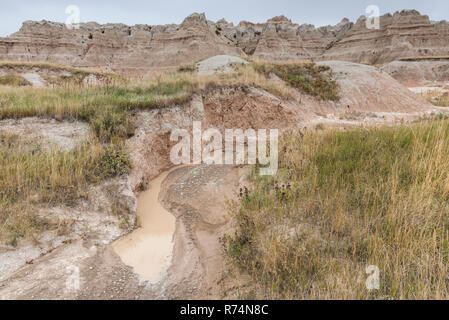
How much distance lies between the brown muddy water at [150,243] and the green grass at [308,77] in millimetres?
11782

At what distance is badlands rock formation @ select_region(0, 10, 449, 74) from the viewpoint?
1801 inches

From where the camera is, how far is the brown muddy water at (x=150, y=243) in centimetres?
329

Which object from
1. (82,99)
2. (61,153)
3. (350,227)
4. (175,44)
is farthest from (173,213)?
(175,44)

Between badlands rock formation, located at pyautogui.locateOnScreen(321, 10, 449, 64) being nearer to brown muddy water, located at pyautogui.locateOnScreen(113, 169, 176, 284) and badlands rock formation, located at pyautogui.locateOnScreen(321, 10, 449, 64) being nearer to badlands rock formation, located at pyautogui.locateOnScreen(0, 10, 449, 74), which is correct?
badlands rock formation, located at pyautogui.locateOnScreen(0, 10, 449, 74)

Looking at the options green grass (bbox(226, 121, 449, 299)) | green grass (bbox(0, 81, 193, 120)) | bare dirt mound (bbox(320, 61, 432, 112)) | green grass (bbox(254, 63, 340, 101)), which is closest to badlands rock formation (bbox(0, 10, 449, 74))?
green grass (bbox(254, 63, 340, 101))

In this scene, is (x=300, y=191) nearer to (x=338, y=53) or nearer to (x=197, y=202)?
(x=197, y=202)

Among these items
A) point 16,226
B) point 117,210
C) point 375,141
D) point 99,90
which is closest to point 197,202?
point 117,210

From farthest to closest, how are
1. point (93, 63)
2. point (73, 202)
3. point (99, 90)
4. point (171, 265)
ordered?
1. point (93, 63)
2. point (99, 90)
3. point (73, 202)
4. point (171, 265)

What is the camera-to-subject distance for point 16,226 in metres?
3.44

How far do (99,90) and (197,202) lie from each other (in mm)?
7140

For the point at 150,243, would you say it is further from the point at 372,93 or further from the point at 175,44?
the point at 175,44

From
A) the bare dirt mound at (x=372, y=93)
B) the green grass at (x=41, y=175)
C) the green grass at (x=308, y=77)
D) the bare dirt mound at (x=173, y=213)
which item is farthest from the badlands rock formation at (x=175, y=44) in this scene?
the green grass at (x=41, y=175)

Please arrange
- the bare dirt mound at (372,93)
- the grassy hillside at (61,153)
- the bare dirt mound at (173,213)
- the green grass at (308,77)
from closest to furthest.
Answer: the bare dirt mound at (173,213), the grassy hillside at (61,153), the green grass at (308,77), the bare dirt mound at (372,93)

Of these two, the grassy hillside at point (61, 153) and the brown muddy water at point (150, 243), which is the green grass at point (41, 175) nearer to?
the grassy hillside at point (61, 153)
